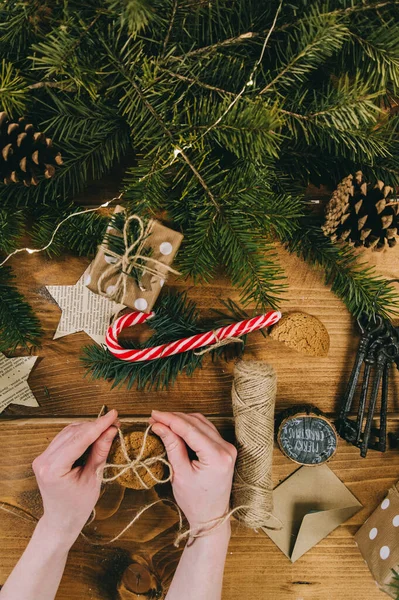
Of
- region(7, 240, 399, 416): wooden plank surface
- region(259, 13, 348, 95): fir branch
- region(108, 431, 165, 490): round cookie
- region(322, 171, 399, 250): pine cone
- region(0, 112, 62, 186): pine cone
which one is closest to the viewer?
region(259, 13, 348, 95): fir branch

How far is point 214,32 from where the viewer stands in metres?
0.87

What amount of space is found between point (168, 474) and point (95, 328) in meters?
0.41

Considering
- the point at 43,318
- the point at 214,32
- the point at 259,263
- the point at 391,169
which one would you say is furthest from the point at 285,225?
the point at 43,318

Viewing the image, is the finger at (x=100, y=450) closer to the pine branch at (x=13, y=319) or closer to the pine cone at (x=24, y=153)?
the pine branch at (x=13, y=319)

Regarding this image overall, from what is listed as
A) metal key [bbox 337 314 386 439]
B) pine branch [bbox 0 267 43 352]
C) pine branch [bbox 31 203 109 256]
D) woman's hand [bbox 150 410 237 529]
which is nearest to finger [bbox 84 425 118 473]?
woman's hand [bbox 150 410 237 529]

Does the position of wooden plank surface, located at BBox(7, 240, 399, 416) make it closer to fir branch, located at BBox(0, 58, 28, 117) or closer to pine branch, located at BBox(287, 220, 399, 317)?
pine branch, located at BBox(287, 220, 399, 317)

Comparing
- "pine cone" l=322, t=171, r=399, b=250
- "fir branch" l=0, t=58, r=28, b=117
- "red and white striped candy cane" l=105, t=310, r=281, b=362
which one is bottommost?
"red and white striped candy cane" l=105, t=310, r=281, b=362

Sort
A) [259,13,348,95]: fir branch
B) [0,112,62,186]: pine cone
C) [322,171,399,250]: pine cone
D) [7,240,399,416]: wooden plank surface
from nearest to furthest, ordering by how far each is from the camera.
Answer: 1. [259,13,348,95]: fir branch
2. [0,112,62,186]: pine cone
3. [322,171,399,250]: pine cone
4. [7,240,399,416]: wooden plank surface

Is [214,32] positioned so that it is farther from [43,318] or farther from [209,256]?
[43,318]

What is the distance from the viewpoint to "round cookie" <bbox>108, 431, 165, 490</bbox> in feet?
3.58

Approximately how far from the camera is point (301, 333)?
1.18 meters

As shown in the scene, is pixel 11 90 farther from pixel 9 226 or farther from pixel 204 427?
pixel 204 427

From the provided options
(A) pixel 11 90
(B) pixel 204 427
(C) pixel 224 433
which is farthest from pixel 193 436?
(A) pixel 11 90

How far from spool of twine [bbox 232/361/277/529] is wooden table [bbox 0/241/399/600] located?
11 cm
